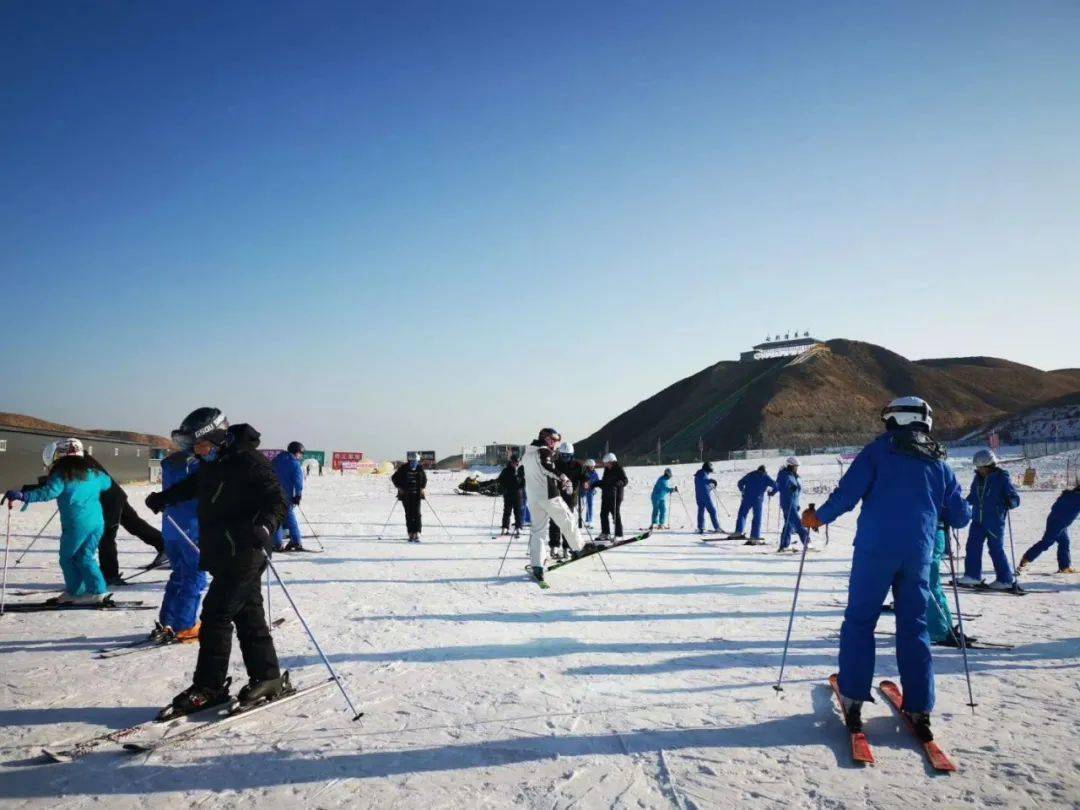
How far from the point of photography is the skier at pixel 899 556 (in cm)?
379

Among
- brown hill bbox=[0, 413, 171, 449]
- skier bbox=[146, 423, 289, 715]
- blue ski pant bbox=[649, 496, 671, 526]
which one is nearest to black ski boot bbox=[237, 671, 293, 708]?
skier bbox=[146, 423, 289, 715]

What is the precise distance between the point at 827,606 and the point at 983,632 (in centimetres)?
167

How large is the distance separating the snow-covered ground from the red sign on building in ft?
139

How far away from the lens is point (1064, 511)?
9.65m

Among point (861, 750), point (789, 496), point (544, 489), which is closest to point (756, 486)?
point (789, 496)

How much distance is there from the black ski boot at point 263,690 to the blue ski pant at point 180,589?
194 cm

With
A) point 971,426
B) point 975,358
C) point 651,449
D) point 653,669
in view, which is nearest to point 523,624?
point 653,669

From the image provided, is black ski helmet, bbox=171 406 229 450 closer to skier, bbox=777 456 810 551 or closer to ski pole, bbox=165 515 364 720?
ski pole, bbox=165 515 364 720

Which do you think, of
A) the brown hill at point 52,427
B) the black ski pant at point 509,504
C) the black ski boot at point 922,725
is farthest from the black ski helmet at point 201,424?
the brown hill at point 52,427

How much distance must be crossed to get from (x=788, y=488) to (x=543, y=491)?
22.2 feet

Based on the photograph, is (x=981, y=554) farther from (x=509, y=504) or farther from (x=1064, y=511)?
(x=509, y=504)

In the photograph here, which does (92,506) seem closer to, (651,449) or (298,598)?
(298,598)

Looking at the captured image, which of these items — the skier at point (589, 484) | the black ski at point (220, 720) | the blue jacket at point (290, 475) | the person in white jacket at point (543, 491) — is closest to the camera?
the black ski at point (220, 720)

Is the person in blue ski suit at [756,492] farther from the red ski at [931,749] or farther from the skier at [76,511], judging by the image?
the skier at [76,511]
